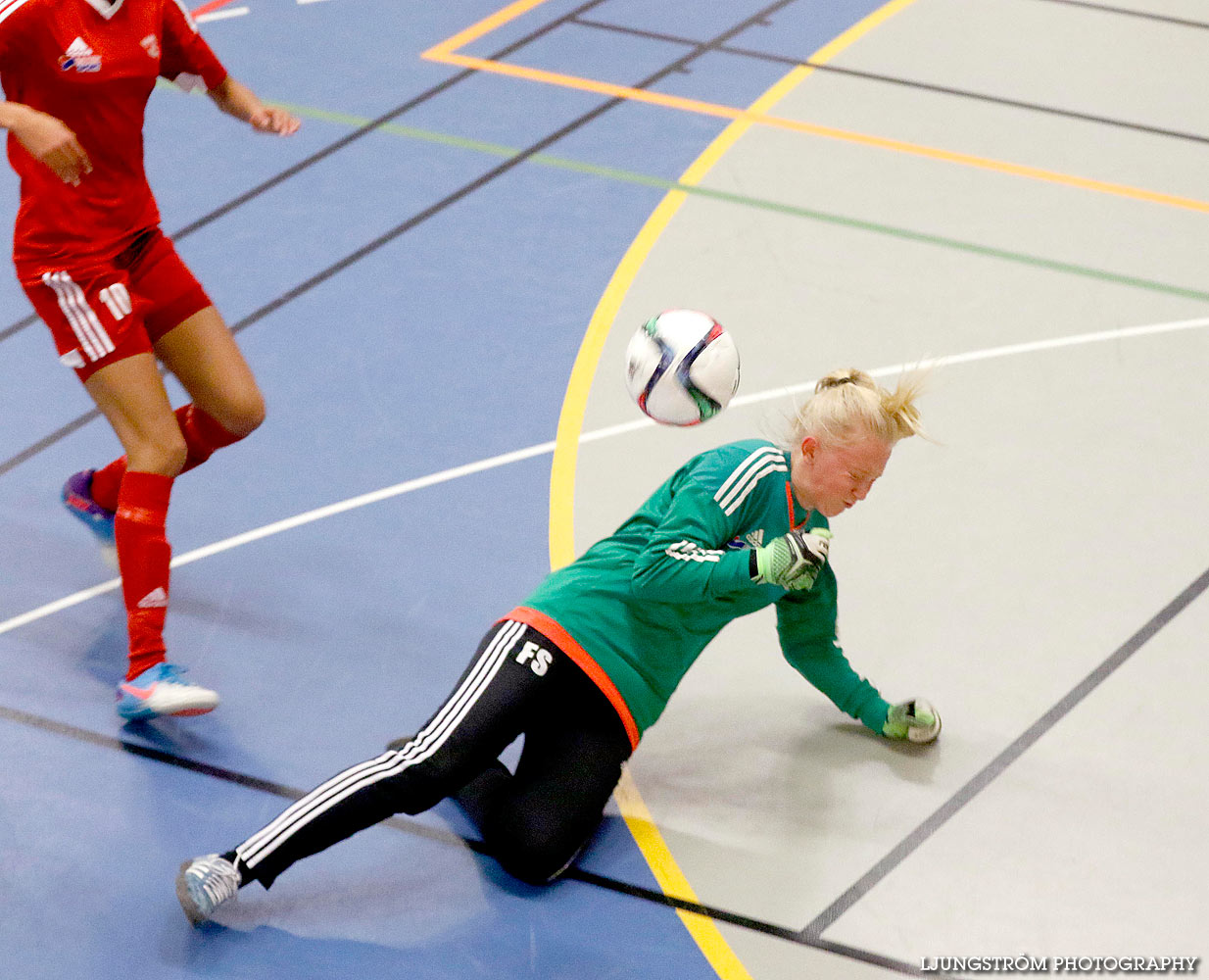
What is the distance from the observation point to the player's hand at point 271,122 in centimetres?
504

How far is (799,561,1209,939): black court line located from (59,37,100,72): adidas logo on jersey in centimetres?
322

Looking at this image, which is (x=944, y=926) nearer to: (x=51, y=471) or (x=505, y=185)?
(x=51, y=471)

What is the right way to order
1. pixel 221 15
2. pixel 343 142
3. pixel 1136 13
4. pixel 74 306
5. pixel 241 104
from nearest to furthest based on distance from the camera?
1. pixel 74 306
2. pixel 241 104
3. pixel 343 142
4. pixel 221 15
5. pixel 1136 13

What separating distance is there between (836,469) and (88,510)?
10.1ft

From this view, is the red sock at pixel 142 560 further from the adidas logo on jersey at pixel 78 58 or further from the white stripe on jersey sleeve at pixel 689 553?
the white stripe on jersey sleeve at pixel 689 553

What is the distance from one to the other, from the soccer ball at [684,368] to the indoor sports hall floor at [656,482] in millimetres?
1091

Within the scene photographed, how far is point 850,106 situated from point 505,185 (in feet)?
7.29

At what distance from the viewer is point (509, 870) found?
13.6 ft

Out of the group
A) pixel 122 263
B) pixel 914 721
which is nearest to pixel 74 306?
pixel 122 263

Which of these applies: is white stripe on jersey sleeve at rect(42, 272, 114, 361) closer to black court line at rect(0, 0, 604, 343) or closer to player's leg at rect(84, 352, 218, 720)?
player's leg at rect(84, 352, 218, 720)

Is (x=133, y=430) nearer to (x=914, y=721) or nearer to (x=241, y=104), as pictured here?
(x=241, y=104)

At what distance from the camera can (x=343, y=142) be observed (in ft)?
27.1

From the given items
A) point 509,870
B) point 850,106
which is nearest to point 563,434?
point 509,870
